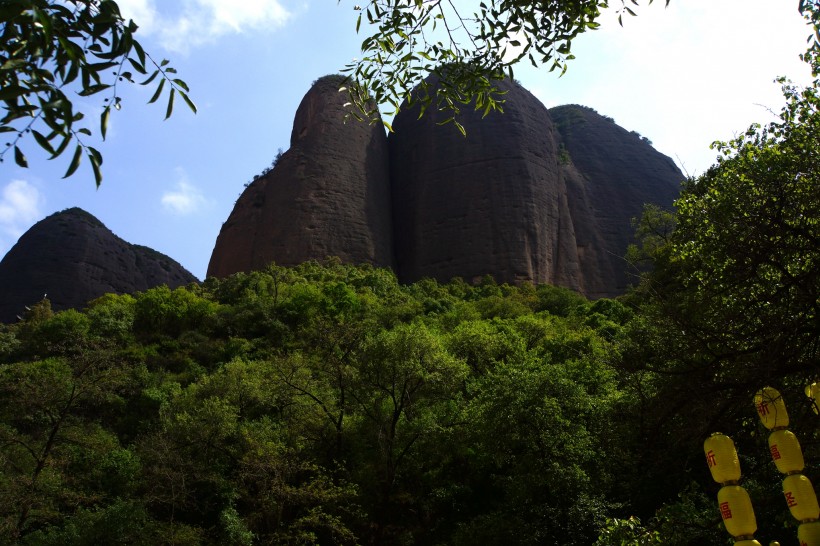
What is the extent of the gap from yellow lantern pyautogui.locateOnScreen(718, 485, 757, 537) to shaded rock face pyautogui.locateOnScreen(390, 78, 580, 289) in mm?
34694

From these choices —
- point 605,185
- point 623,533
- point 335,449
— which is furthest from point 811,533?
point 605,185

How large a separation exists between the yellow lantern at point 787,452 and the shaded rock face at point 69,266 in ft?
154

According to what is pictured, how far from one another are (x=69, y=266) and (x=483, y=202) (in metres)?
27.7

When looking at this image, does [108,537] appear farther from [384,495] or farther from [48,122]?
[48,122]

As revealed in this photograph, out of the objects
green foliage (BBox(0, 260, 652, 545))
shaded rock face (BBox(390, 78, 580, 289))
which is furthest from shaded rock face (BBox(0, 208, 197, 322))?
green foliage (BBox(0, 260, 652, 545))

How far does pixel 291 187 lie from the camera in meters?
42.8

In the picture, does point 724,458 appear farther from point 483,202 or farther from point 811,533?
point 483,202

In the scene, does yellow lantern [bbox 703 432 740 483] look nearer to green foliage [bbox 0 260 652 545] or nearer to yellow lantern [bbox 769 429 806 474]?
yellow lantern [bbox 769 429 806 474]

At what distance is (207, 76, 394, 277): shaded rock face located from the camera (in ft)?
133

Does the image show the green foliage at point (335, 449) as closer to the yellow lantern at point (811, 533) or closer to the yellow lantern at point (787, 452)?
the yellow lantern at point (787, 452)

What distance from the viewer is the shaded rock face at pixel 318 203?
40688 millimetres

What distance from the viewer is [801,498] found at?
5086mm

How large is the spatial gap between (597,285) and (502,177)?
8.82m

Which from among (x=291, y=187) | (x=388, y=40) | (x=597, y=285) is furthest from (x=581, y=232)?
(x=388, y=40)
